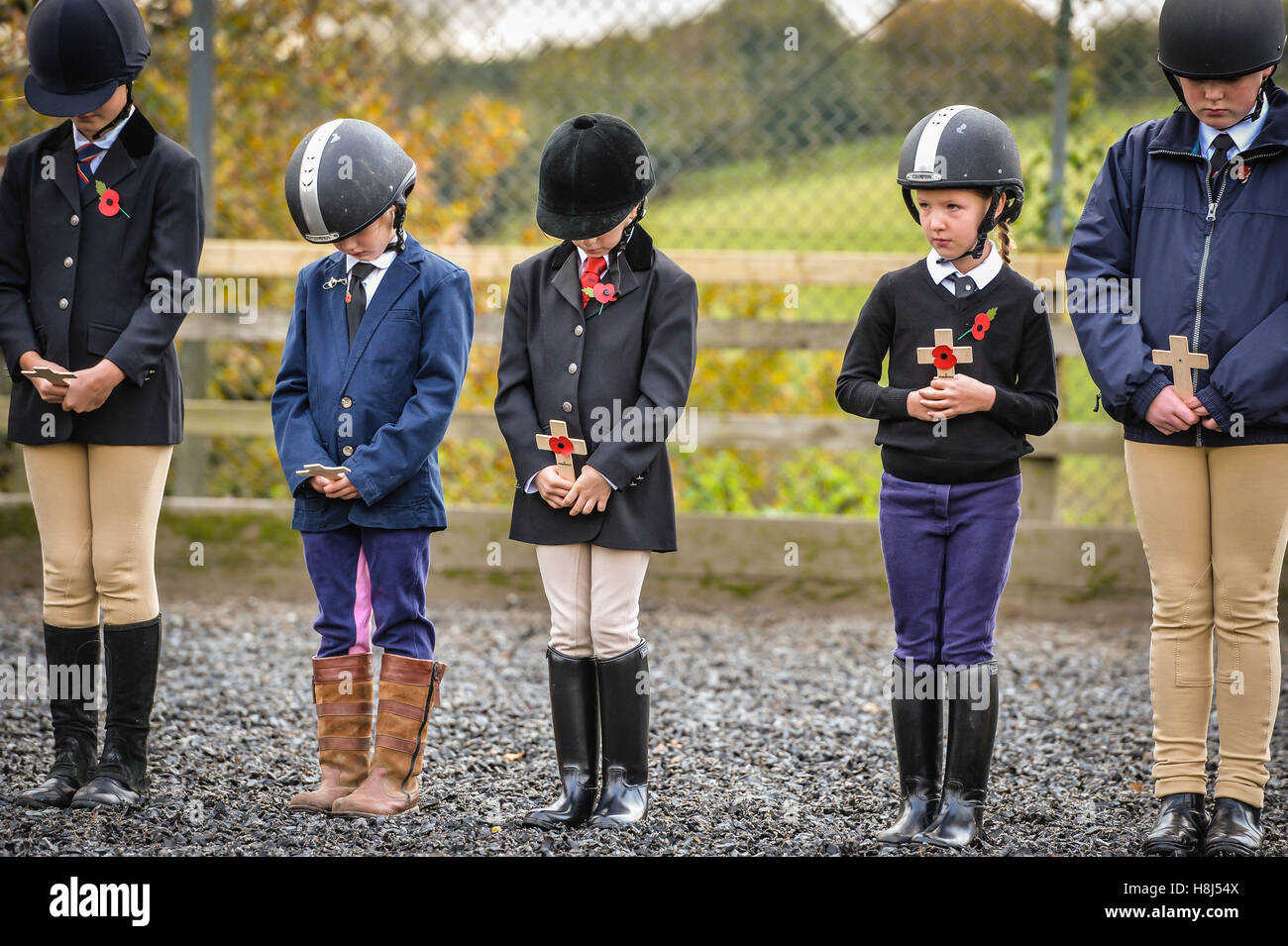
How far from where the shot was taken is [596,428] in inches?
130

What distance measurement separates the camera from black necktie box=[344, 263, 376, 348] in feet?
11.2

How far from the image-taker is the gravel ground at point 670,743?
10.6ft

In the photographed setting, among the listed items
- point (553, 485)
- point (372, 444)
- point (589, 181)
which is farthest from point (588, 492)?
point (589, 181)

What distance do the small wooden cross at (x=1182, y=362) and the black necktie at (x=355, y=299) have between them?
192 centimetres

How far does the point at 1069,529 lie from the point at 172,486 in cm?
399

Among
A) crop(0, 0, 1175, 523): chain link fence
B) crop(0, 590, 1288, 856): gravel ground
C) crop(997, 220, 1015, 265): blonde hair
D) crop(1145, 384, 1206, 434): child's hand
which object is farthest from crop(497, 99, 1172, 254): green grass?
crop(1145, 384, 1206, 434): child's hand

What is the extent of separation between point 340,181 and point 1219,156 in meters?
2.04

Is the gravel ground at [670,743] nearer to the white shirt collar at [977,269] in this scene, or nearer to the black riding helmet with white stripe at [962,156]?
the white shirt collar at [977,269]

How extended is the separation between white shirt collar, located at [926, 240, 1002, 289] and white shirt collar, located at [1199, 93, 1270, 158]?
0.52 m

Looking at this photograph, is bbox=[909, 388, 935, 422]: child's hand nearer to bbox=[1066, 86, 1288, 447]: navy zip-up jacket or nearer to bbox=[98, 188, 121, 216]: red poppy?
bbox=[1066, 86, 1288, 447]: navy zip-up jacket

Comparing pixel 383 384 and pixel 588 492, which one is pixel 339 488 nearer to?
pixel 383 384

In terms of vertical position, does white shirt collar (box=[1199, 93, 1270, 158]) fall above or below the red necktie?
above

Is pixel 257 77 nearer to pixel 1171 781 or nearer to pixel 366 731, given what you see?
pixel 366 731

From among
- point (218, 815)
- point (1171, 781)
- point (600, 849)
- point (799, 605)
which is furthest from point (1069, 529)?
point (218, 815)
